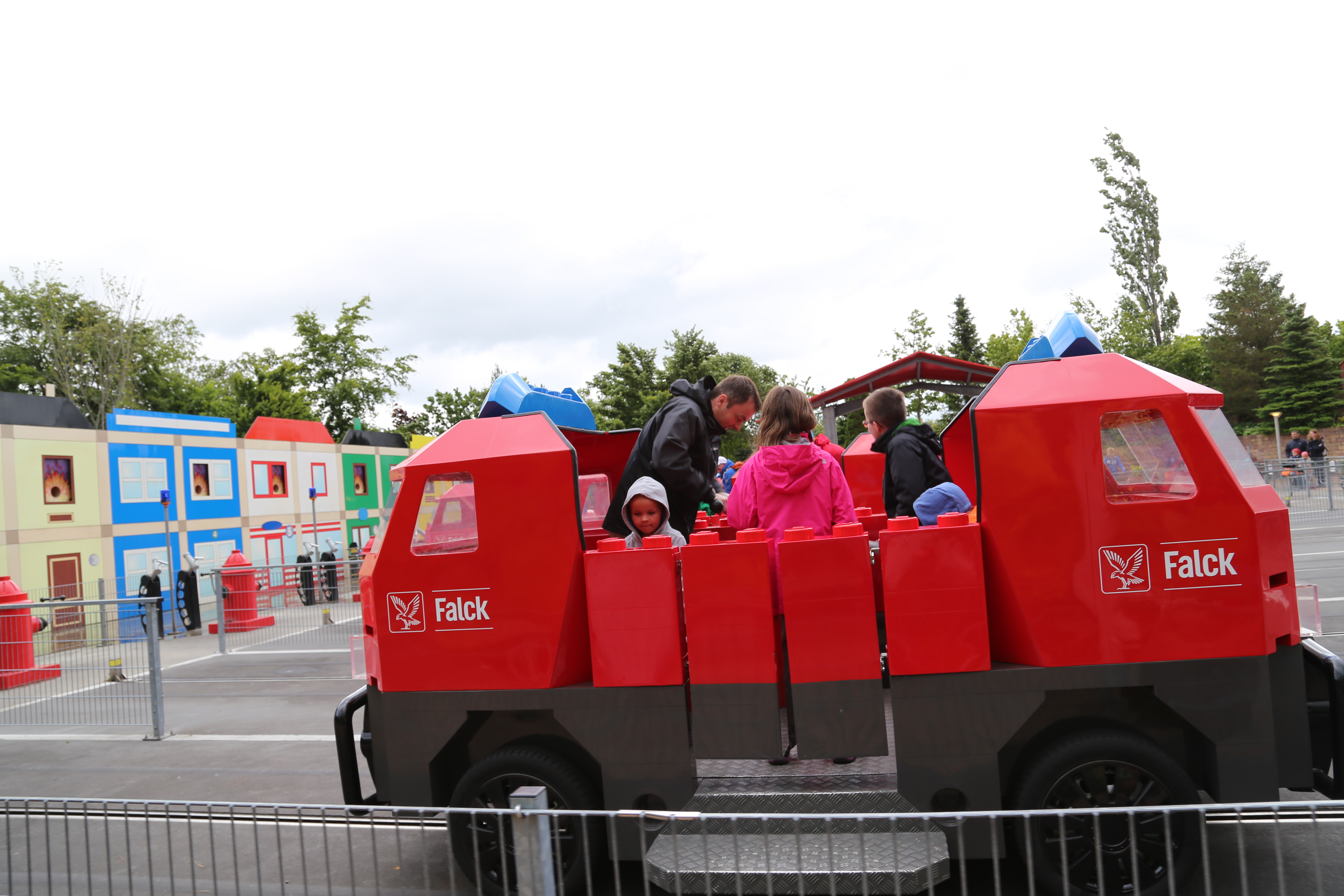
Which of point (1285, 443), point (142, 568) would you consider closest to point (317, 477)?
point (142, 568)

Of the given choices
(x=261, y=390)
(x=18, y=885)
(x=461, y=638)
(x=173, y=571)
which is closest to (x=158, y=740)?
(x=18, y=885)

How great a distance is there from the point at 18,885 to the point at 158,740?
4.19m

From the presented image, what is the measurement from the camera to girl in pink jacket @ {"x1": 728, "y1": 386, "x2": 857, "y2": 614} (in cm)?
418

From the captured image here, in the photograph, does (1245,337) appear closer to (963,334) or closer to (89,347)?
(963,334)

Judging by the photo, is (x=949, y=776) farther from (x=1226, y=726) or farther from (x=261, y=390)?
(x=261, y=390)

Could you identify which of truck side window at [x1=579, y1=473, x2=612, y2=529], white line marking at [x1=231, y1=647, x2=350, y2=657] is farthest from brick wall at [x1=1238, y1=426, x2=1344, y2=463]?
truck side window at [x1=579, y1=473, x2=612, y2=529]

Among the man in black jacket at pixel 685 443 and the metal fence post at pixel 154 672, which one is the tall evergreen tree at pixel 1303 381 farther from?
the metal fence post at pixel 154 672

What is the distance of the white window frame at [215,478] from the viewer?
21578 mm

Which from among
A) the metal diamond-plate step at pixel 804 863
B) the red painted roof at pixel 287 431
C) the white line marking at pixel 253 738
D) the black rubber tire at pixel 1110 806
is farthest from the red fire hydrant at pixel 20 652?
the red painted roof at pixel 287 431

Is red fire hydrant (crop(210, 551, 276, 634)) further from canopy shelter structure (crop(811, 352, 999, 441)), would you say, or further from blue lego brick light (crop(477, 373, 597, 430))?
blue lego brick light (crop(477, 373, 597, 430))

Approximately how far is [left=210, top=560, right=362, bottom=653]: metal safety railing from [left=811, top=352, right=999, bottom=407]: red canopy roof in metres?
8.65

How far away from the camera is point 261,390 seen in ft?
147

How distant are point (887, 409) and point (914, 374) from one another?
8.25 metres

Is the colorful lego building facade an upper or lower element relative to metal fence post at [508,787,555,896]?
upper
